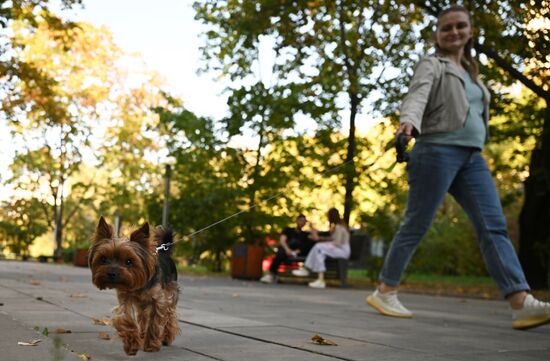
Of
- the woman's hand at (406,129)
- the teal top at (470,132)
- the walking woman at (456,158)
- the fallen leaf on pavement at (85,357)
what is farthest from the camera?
the teal top at (470,132)

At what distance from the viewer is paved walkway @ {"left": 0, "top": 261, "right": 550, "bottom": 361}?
4539mm

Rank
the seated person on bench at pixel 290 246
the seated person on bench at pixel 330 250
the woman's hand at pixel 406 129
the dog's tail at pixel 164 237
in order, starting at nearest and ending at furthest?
the dog's tail at pixel 164 237
the woman's hand at pixel 406 129
the seated person on bench at pixel 330 250
the seated person on bench at pixel 290 246

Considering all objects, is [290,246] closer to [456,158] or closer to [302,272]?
[302,272]

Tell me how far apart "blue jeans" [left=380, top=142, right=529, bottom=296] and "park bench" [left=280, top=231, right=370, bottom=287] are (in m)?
8.64

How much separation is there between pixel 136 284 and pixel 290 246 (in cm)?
1244

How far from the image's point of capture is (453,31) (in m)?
6.68

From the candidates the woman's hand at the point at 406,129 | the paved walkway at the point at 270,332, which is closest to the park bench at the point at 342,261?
the paved walkway at the point at 270,332

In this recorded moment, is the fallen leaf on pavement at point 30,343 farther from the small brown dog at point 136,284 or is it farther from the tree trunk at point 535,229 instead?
the tree trunk at point 535,229

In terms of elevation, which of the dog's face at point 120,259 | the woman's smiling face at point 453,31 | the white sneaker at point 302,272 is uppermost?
the woman's smiling face at point 453,31

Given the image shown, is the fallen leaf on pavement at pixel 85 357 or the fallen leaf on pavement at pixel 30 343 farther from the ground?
the fallen leaf on pavement at pixel 30 343

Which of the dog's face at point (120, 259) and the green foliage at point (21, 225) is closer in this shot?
the dog's face at point (120, 259)

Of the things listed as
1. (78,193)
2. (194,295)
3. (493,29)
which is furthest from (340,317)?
(78,193)

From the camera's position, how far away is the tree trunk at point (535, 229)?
15.2 metres

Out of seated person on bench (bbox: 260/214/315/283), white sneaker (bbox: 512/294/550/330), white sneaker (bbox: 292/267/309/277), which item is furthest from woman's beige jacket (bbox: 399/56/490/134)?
seated person on bench (bbox: 260/214/315/283)
